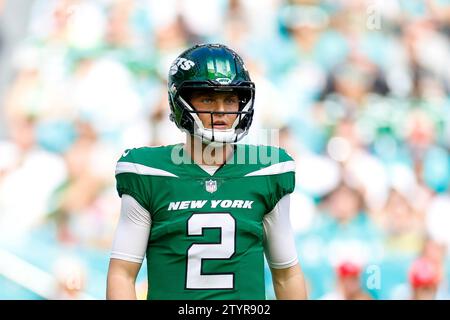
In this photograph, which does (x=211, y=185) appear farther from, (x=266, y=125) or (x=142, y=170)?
(x=266, y=125)

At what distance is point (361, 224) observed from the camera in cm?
564

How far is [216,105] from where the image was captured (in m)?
2.83

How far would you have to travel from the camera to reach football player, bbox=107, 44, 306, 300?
8.86 feet

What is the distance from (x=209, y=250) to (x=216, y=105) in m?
0.42

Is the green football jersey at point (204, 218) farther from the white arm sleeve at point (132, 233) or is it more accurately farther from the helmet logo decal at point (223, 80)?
the helmet logo decal at point (223, 80)

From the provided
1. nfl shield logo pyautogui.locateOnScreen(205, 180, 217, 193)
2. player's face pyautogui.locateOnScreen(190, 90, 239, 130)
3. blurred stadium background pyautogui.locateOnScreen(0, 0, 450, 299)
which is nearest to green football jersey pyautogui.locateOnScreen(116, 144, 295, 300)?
nfl shield logo pyautogui.locateOnScreen(205, 180, 217, 193)

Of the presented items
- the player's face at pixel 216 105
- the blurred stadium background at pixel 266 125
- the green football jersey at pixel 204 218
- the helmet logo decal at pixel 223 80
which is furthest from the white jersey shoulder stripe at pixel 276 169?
the blurred stadium background at pixel 266 125

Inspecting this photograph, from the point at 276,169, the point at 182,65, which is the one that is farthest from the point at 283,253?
the point at 182,65

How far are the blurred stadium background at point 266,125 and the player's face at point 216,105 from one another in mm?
2521

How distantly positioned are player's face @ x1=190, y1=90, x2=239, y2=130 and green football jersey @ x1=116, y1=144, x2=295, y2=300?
121 mm

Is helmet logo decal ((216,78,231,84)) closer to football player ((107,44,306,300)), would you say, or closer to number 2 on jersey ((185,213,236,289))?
football player ((107,44,306,300))

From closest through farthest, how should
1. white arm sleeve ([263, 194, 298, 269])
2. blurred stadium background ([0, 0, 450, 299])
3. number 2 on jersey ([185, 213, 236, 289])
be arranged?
1. number 2 on jersey ([185, 213, 236, 289])
2. white arm sleeve ([263, 194, 298, 269])
3. blurred stadium background ([0, 0, 450, 299])

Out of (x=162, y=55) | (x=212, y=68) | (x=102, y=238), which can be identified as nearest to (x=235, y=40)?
(x=162, y=55)

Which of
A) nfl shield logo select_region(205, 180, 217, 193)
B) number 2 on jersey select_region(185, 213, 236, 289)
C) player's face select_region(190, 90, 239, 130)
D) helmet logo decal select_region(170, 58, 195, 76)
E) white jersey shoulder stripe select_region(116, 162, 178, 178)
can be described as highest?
helmet logo decal select_region(170, 58, 195, 76)
